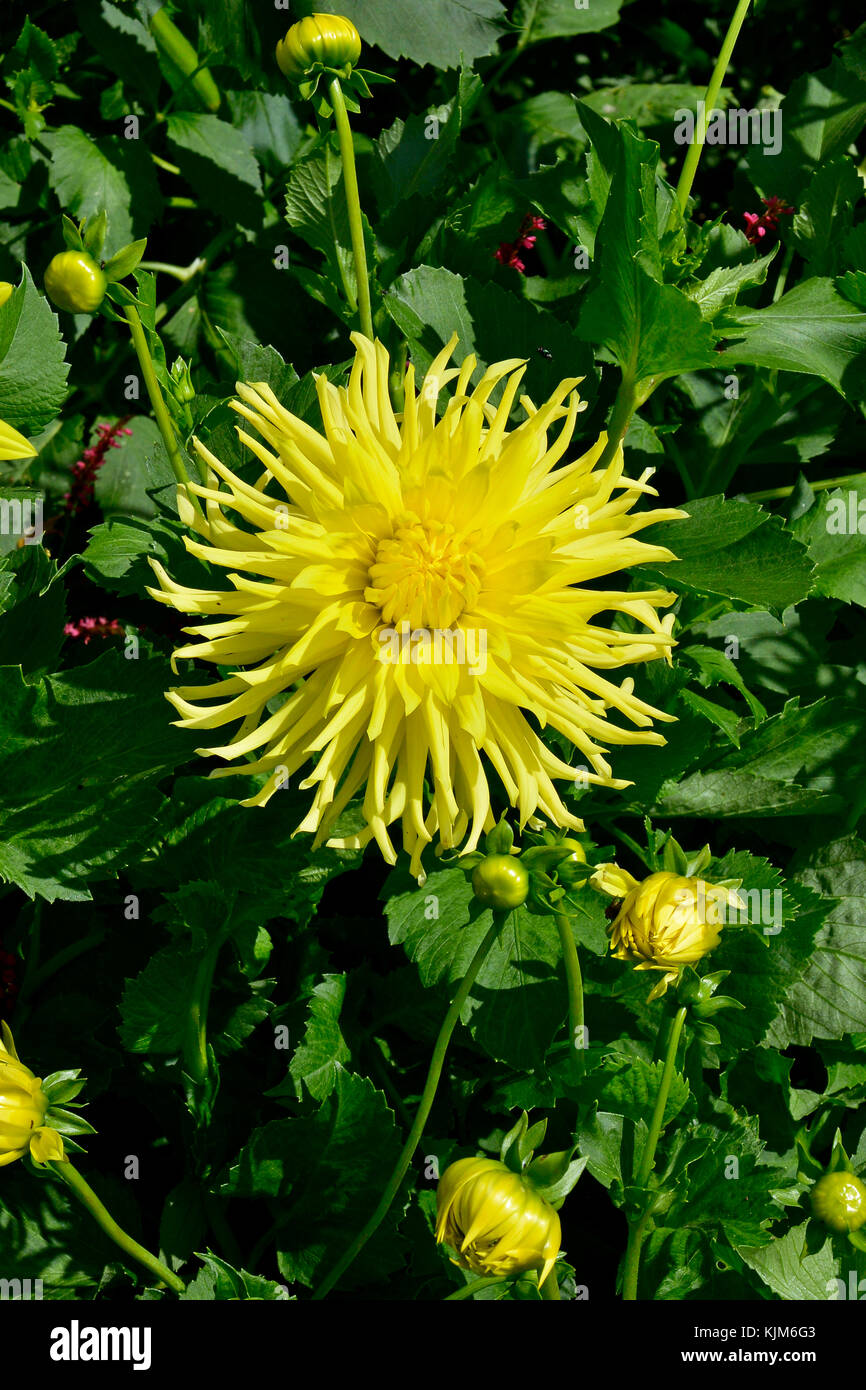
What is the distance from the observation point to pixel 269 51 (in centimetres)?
243

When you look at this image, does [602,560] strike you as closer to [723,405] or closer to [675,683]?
[675,683]

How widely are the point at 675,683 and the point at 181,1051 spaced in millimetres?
1037

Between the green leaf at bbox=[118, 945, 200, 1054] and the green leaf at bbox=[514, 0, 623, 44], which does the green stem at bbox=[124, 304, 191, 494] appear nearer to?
the green leaf at bbox=[118, 945, 200, 1054]

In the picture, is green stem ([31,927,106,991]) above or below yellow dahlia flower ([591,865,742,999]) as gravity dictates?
below

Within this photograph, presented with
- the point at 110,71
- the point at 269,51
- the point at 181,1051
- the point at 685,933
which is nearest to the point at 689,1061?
the point at 685,933

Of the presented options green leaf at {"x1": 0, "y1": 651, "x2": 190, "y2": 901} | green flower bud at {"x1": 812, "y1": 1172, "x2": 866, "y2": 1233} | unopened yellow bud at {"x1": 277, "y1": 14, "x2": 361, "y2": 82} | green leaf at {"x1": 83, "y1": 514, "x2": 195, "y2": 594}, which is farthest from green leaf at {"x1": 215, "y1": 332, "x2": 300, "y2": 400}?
green flower bud at {"x1": 812, "y1": 1172, "x2": 866, "y2": 1233}

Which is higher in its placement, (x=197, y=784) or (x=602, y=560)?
(x=602, y=560)

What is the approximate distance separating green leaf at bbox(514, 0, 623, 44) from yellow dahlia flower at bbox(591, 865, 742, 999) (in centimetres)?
218

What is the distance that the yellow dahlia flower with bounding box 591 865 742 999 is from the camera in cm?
Result: 164

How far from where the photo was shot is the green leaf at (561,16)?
283 cm

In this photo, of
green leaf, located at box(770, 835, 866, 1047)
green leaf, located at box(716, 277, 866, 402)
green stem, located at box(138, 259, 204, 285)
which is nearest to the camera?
green leaf, located at box(716, 277, 866, 402)

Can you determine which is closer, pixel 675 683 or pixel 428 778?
pixel 428 778

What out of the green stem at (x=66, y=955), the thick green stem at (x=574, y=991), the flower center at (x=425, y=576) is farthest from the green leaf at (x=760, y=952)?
the green stem at (x=66, y=955)

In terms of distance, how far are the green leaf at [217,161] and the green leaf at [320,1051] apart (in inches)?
66.8
